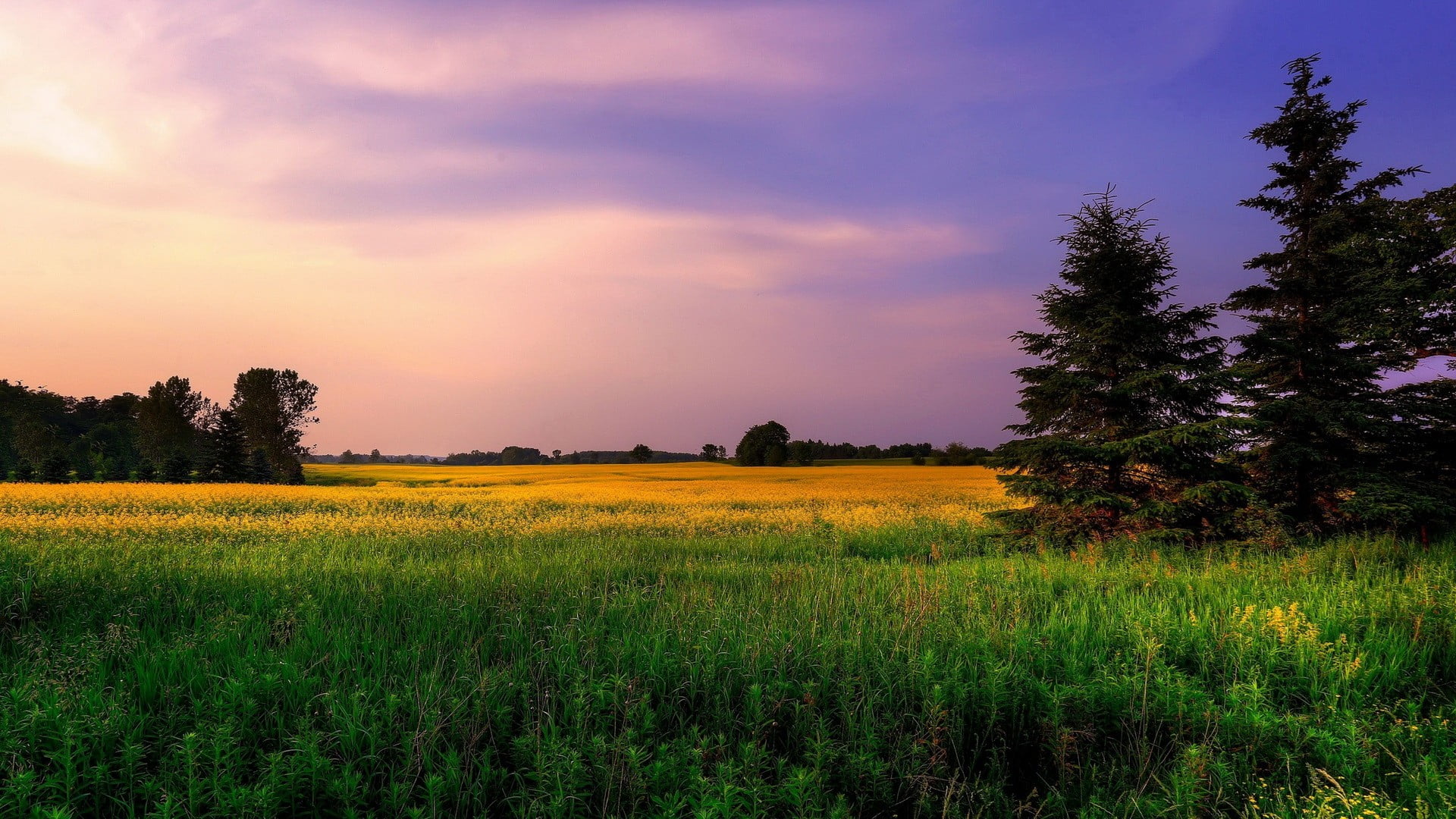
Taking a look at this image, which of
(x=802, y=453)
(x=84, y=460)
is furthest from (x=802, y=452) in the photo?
(x=84, y=460)

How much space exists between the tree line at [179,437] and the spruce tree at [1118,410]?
51.6m

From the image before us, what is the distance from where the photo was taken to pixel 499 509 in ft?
68.3

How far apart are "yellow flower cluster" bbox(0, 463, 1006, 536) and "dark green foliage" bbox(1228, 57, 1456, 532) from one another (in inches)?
269

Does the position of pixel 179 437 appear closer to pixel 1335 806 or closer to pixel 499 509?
pixel 499 509

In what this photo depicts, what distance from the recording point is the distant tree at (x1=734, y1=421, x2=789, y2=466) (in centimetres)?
8681

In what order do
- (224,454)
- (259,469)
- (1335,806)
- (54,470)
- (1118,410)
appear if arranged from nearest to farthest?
1. (1335,806)
2. (1118,410)
3. (54,470)
4. (224,454)
5. (259,469)

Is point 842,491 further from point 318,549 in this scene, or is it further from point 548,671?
point 548,671

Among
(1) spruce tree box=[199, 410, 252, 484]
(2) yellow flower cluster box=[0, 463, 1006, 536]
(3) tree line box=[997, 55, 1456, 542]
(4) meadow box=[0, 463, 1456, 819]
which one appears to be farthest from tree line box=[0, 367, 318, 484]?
(3) tree line box=[997, 55, 1456, 542]

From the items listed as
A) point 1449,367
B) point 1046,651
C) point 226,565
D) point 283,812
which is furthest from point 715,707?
point 1449,367

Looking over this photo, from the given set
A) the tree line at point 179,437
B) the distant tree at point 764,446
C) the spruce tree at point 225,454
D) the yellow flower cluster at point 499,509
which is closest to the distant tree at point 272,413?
the tree line at point 179,437

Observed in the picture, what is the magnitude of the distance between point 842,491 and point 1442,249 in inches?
878

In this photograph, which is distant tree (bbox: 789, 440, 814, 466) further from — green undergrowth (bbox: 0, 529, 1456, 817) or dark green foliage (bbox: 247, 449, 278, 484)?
green undergrowth (bbox: 0, 529, 1456, 817)

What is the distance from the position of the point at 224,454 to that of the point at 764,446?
6471 cm

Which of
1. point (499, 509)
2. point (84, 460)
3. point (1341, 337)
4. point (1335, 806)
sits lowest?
point (499, 509)
